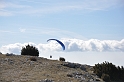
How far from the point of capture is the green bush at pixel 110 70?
36.7 m

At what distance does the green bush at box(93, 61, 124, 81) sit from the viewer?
36.7 meters

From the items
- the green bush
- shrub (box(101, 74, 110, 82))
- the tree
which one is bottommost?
shrub (box(101, 74, 110, 82))

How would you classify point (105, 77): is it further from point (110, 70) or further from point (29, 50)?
point (29, 50)

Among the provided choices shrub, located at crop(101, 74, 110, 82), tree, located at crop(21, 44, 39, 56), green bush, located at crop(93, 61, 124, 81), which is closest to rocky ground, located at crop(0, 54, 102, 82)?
shrub, located at crop(101, 74, 110, 82)

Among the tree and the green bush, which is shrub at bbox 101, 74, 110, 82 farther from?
the tree

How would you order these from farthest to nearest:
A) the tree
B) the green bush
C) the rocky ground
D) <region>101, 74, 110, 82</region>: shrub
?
the tree < the green bush < <region>101, 74, 110, 82</region>: shrub < the rocky ground

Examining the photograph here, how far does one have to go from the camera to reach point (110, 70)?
38000mm

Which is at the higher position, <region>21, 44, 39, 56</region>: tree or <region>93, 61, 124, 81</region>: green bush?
<region>21, 44, 39, 56</region>: tree

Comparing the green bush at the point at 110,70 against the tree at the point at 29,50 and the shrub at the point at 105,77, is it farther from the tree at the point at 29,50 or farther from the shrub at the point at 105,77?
the tree at the point at 29,50

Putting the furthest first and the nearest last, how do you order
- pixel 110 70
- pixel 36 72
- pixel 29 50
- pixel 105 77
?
pixel 29 50 < pixel 110 70 < pixel 105 77 < pixel 36 72

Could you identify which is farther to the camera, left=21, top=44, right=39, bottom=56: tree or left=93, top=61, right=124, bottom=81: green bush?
left=21, top=44, right=39, bottom=56: tree

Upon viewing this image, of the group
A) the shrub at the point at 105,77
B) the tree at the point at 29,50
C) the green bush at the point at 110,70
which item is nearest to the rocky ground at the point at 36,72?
the shrub at the point at 105,77

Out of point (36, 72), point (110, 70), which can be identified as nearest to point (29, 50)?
point (110, 70)

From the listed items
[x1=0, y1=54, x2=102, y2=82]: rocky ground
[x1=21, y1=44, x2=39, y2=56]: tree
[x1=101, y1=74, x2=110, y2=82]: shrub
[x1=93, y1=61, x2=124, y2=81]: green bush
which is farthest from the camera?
[x1=21, y1=44, x2=39, y2=56]: tree
